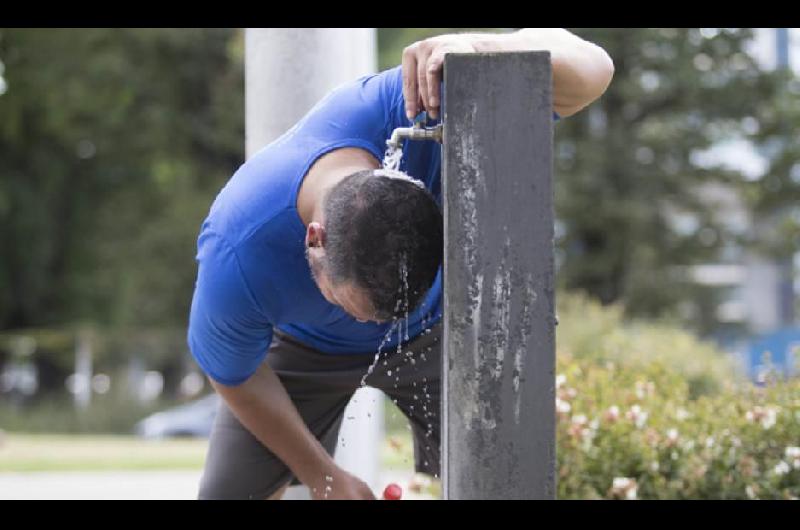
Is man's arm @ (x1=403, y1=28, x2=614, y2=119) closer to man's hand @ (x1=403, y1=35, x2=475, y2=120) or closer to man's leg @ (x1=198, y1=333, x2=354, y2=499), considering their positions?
man's hand @ (x1=403, y1=35, x2=475, y2=120)

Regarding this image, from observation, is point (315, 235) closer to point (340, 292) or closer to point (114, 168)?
point (340, 292)

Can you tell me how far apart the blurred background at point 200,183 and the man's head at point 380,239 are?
14.1m

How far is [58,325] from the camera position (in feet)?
84.4

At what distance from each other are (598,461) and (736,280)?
104 feet

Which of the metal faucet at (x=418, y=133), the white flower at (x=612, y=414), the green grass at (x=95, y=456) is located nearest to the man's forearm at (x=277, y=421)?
the metal faucet at (x=418, y=133)

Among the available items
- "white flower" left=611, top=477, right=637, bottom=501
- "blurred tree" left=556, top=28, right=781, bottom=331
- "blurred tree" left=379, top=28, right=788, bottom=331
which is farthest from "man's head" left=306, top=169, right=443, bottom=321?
"blurred tree" left=556, top=28, right=781, bottom=331

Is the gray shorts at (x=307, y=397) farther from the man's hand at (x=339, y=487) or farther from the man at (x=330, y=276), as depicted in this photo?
the man's hand at (x=339, y=487)

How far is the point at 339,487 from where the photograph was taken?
3285 mm

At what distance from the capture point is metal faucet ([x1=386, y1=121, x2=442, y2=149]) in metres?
2.55

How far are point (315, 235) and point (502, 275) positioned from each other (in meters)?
0.58

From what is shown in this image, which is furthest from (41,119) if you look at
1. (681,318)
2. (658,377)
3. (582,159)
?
(658,377)

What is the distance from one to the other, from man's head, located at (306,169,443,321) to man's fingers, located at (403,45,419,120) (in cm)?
17

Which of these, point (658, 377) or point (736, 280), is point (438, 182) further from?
point (736, 280)

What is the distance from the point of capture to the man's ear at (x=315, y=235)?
8.53 ft
